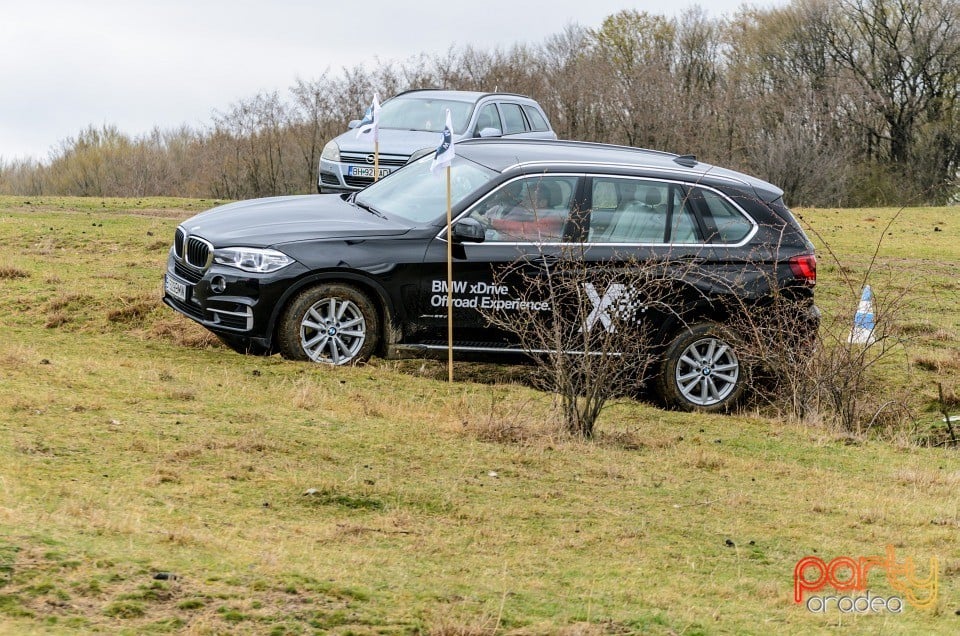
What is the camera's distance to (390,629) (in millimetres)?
4242

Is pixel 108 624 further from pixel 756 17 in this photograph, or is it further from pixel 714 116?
pixel 756 17

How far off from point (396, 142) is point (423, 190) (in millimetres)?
6954

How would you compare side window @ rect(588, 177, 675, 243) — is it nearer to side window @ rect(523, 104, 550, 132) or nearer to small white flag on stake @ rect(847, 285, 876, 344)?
small white flag on stake @ rect(847, 285, 876, 344)

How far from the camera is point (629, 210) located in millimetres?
9977

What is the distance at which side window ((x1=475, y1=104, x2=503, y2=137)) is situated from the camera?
18.3 m

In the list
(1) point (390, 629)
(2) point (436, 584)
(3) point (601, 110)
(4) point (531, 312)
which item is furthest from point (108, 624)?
(3) point (601, 110)

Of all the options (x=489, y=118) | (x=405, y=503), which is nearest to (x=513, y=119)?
(x=489, y=118)

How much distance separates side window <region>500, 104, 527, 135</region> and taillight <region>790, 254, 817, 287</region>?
28.9 feet

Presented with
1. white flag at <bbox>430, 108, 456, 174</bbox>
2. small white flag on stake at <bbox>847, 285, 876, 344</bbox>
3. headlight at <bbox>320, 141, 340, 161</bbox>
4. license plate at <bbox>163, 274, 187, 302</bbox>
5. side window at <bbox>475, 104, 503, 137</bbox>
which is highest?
side window at <bbox>475, 104, 503, 137</bbox>

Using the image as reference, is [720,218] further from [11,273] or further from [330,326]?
[11,273]

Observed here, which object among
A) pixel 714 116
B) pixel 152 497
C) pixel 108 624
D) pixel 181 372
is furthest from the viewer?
pixel 714 116

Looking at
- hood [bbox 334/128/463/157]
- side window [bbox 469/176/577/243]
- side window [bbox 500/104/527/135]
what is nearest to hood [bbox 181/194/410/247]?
side window [bbox 469/176/577/243]

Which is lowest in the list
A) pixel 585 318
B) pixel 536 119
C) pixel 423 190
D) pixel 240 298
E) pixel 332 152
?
pixel 585 318

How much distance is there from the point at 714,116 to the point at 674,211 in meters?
45.3
